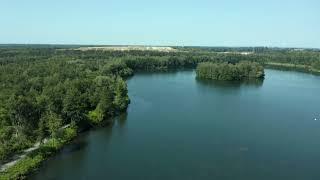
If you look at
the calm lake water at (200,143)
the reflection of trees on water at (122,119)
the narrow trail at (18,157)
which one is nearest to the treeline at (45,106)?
the narrow trail at (18,157)

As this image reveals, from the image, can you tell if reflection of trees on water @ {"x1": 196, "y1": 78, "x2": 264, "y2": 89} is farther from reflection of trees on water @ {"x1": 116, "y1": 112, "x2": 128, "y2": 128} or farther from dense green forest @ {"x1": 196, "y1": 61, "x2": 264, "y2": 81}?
reflection of trees on water @ {"x1": 116, "y1": 112, "x2": 128, "y2": 128}

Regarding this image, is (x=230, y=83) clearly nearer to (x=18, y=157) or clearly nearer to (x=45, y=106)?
(x=45, y=106)

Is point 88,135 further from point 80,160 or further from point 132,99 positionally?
point 132,99

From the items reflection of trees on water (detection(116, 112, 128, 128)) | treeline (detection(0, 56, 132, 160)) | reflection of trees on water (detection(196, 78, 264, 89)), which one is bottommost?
reflection of trees on water (detection(116, 112, 128, 128))

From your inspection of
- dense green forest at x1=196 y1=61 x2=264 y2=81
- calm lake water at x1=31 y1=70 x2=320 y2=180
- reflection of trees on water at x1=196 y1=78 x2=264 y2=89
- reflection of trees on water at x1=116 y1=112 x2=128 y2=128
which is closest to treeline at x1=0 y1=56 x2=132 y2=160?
reflection of trees on water at x1=116 y1=112 x2=128 y2=128

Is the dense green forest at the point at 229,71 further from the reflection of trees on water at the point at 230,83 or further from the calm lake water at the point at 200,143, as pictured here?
the calm lake water at the point at 200,143
